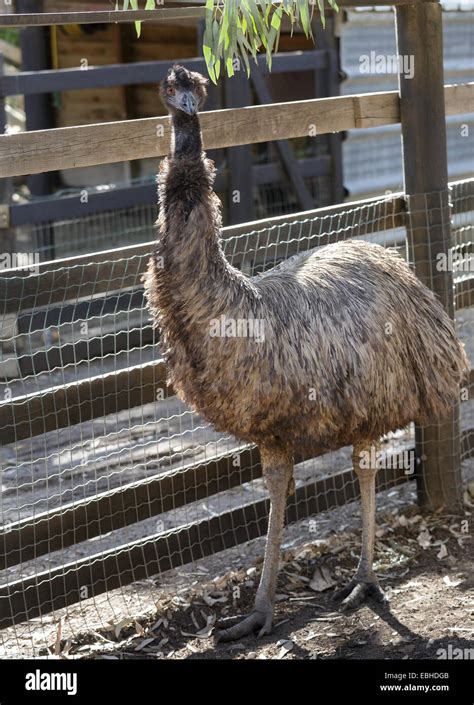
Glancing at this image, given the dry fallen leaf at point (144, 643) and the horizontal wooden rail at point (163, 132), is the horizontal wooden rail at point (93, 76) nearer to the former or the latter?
the horizontal wooden rail at point (163, 132)

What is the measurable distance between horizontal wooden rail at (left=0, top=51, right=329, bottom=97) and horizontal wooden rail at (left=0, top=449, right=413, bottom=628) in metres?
3.74

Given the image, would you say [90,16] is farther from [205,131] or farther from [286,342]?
[286,342]

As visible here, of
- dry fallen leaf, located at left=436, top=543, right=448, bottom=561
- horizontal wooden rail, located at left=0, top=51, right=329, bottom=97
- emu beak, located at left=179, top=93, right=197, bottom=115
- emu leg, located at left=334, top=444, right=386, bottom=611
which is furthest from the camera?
horizontal wooden rail, located at left=0, top=51, right=329, bottom=97

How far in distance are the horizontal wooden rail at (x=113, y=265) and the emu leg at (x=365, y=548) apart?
1.03 meters

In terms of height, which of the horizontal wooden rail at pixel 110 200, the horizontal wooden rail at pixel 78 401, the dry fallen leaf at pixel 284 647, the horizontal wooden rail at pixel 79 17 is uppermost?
the horizontal wooden rail at pixel 79 17

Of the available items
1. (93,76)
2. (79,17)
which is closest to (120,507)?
(79,17)

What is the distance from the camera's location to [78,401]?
4.57m

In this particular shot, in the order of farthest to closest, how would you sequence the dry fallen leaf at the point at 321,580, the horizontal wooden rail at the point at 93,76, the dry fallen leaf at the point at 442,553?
the horizontal wooden rail at the point at 93,76 → the dry fallen leaf at the point at 442,553 → the dry fallen leaf at the point at 321,580

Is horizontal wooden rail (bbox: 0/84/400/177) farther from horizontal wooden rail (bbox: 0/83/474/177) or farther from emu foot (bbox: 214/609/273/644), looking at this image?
emu foot (bbox: 214/609/273/644)

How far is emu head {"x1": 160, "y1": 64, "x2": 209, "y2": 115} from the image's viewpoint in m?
3.85

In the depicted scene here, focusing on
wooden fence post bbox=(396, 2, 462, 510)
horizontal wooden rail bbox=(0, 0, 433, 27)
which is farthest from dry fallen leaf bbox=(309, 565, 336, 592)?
horizontal wooden rail bbox=(0, 0, 433, 27)

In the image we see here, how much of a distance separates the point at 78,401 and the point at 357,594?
143 cm

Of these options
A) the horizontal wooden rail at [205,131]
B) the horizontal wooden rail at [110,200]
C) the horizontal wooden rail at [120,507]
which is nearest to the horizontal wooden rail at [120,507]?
the horizontal wooden rail at [120,507]

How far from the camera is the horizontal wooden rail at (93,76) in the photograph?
7.75 m
